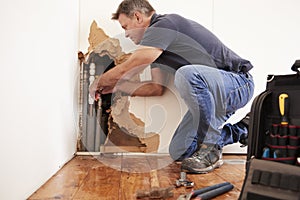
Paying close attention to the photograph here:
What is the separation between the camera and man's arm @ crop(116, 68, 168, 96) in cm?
198

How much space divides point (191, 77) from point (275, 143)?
76 centimetres

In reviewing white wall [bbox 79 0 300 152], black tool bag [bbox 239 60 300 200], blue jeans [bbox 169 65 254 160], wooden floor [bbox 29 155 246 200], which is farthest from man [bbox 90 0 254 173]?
black tool bag [bbox 239 60 300 200]

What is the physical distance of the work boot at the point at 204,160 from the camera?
1.47 m

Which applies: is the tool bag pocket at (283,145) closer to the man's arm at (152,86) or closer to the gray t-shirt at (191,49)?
the gray t-shirt at (191,49)

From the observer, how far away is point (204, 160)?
60.2 inches

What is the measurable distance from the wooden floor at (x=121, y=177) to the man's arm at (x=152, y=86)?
412 millimetres

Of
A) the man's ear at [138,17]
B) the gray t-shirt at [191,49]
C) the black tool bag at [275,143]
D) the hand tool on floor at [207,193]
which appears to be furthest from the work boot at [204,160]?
the man's ear at [138,17]

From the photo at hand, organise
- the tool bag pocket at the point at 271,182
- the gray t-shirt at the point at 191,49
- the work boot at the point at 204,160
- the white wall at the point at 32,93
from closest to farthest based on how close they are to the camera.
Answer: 1. the tool bag pocket at the point at 271,182
2. the white wall at the point at 32,93
3. the work boot at the point at 204,160
4. the gray t-shirt at the point at 191,49

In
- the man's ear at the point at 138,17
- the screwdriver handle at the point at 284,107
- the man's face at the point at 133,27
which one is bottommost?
the screwdriver handle at the point at 284,107

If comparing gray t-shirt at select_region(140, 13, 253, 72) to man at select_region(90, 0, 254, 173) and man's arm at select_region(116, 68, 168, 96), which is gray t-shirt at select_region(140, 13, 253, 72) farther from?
man's arm at select_region(116, 68, 168, 96)

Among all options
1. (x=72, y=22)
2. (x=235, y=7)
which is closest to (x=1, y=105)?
(x=72, y=22)

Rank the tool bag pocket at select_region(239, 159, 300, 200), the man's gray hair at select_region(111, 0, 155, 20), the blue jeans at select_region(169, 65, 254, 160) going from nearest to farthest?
1. the tool bag pocket at select_region(239, 159, 300, 200)
2. the blue jeans at select_region(169, 65, 254, 160)
3. the man's gray hair at select_region(111, 0, 155, 20)

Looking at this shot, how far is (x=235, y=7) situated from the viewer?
212cm

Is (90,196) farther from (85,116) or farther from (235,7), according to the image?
(235,7)
